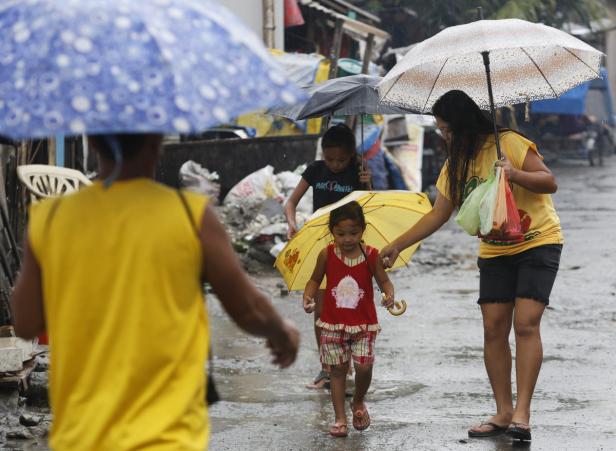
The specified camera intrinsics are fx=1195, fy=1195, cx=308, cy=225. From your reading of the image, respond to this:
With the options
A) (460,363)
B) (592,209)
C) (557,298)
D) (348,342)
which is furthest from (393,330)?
(592,209)

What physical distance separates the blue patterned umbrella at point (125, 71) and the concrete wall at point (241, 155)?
12073 mm

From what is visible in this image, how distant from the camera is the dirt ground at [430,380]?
6297 millimetres

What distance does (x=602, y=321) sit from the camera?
32.1 ft

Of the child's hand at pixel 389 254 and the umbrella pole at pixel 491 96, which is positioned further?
the child's hand at pixel 389 254

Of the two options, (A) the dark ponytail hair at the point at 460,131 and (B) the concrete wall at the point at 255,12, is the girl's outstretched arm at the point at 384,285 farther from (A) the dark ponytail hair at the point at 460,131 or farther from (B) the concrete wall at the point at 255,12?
(B) the concrete wall at the point at 255,12

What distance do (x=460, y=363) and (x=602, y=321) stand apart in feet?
6.95

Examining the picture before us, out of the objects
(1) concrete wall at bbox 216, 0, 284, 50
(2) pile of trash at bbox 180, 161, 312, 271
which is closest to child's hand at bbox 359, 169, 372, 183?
Answer: (2) pile of trash at bbox 180, 161, 312, 271

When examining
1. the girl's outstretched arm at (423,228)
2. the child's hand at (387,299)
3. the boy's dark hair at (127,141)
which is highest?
the boy's dark hair at (127,141)

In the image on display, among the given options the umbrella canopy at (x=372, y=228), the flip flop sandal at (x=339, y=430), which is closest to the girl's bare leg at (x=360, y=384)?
the flip flop sandal at (x=339, y=430)

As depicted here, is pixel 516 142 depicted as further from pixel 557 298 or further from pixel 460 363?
pixel 557 298

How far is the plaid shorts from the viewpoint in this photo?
20.8 feet

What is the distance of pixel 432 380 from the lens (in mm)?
7684

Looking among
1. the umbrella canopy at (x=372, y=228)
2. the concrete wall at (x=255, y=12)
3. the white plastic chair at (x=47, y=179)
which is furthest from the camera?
the concrete wall at (x=255, y=12)

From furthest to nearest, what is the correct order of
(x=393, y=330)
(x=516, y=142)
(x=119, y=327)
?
(x=393, y=330), (x=516, y=142), (x=119, y=327)
